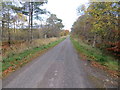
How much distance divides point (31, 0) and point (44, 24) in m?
20.5

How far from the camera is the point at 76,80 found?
3.56 metres

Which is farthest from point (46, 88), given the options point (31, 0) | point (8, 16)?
point (8, 16)

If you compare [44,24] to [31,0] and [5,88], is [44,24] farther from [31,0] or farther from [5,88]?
[5,88]

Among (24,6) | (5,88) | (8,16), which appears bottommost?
(5,88)

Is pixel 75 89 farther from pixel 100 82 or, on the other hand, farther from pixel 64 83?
pixel 100 82

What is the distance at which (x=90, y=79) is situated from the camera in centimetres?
370

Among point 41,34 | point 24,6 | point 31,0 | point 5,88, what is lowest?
point 5,88

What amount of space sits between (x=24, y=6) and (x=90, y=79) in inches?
529

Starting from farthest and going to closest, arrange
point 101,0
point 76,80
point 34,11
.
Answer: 1. point 34,11
2. point 101,0
3. point 76,80

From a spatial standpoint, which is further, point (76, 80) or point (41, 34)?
point (41, 34)

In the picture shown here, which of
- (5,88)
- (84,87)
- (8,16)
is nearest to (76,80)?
(84,87)

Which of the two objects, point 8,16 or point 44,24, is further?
point 44,24

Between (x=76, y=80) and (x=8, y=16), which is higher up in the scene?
(x=8, y=16)

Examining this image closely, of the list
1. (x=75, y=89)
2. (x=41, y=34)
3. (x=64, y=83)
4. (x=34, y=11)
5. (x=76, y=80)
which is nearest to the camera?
(x=75, y=89)
